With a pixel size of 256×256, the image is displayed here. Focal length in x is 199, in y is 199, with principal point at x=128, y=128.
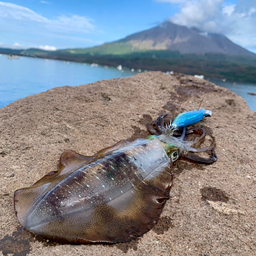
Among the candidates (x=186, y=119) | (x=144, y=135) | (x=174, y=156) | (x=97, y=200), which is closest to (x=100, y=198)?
(x=97, y=200)

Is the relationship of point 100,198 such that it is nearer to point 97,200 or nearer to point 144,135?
point 97,200

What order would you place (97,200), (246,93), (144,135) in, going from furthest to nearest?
(246,93), (144,135), (97,200)

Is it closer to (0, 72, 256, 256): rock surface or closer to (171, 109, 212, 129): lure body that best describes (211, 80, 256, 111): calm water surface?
(0, 72, 256, 256): rock surface

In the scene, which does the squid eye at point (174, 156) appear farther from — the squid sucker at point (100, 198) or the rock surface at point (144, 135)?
the squid sucker at point (100, 198)

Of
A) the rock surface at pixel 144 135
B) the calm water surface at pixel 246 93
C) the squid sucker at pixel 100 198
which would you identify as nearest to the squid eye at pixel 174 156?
the rock surface at pixel 144 135

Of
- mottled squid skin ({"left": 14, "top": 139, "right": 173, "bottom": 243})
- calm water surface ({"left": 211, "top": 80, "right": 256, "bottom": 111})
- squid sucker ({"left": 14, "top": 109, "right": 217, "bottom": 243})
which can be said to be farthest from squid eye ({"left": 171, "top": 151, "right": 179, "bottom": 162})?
calm water surface ({"left": 211, "top": 80, "right": 256, "bottom": 111})

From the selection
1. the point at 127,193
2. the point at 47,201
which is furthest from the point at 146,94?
the point at 47,201

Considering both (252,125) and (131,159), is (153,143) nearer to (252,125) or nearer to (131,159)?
(131,159)
